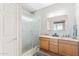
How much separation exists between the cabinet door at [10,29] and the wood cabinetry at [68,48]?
27.2 inches

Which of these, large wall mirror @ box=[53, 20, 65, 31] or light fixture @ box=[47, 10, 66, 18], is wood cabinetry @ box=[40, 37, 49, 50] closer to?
large wall mirror @ box=[53, 20, 65, 31]

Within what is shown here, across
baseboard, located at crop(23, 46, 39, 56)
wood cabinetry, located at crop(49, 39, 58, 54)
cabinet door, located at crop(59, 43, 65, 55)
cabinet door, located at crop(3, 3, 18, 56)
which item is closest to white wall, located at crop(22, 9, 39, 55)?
baseboard, located at crop(23, 46, 39, 56)

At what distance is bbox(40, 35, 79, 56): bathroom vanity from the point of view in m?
1.43

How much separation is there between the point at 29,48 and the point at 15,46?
219 mm

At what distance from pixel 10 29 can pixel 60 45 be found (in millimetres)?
793

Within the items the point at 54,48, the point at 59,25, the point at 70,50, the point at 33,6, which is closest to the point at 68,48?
the point at 70,50

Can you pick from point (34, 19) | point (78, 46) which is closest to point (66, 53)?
point (78, 46)

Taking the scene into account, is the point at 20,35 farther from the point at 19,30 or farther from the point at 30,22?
the point at 30,22

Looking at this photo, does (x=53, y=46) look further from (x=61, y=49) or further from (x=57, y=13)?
(x=57, y=13)

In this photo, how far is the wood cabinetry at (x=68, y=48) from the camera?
1426 millimetres

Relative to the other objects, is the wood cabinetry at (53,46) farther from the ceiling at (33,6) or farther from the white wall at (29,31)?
the ceiling at (33,6)

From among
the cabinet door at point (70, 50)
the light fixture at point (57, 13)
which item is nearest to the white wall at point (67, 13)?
the light fixture at point (57, 13)

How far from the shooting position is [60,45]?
4.97 feet

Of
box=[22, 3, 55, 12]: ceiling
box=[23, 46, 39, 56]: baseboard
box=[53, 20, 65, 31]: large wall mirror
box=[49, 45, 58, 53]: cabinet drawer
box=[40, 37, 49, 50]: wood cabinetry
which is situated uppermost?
box=[22, 3, 55, 12]: ceiling
